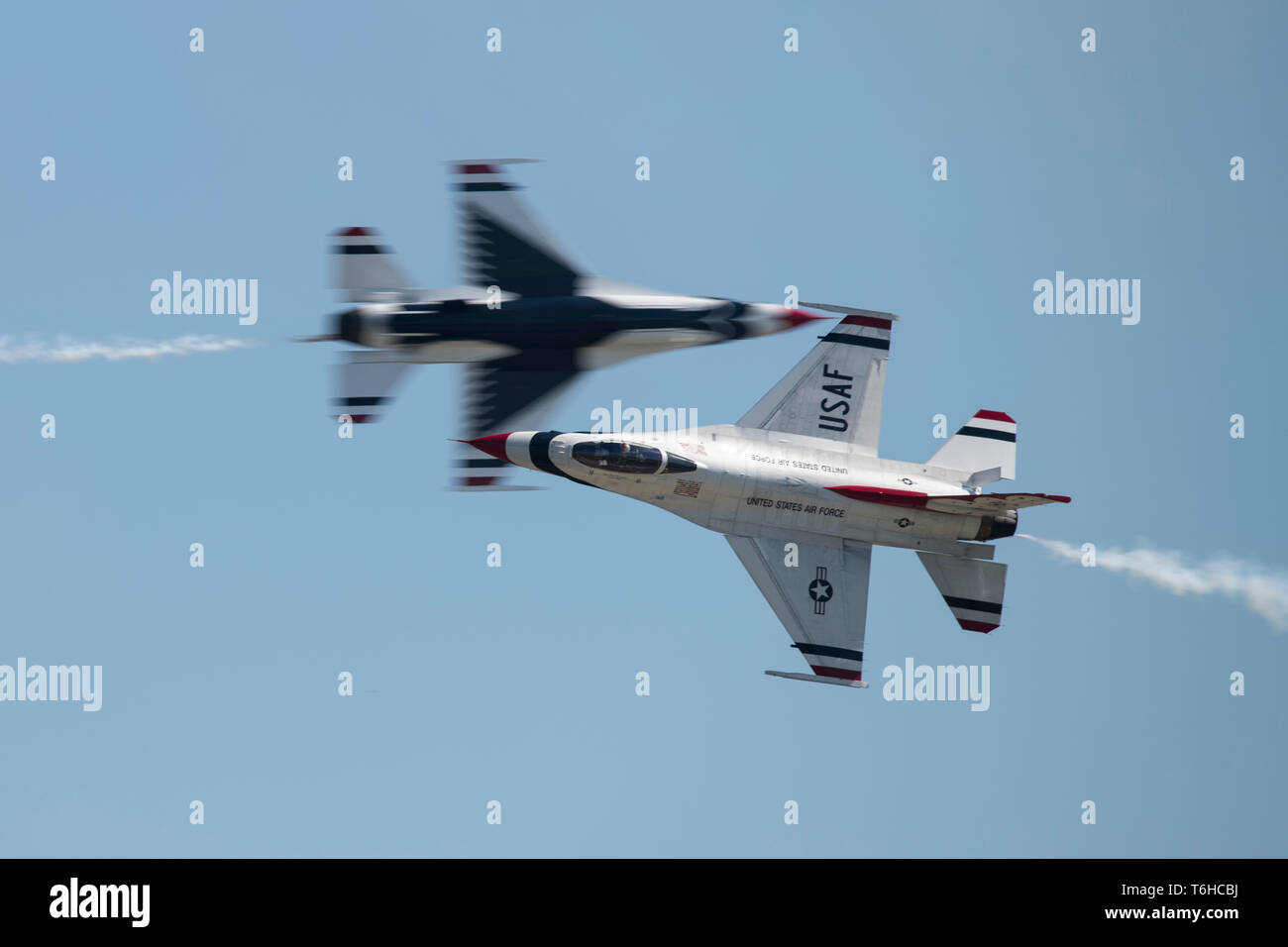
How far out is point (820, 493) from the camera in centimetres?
3778

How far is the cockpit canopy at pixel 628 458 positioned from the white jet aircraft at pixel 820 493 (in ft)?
0.11

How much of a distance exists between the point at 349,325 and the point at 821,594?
1359cm

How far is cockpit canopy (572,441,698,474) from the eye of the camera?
37.3 metres

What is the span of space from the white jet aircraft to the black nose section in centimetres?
418

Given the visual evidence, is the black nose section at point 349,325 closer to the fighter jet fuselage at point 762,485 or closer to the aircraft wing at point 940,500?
the fighter jet fuselage at point 762,485

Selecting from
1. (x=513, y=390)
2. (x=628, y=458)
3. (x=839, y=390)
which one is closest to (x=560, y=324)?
(x=513, y=390)

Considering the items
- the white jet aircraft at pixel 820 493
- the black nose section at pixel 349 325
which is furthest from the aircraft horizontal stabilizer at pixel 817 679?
the black nose section at pixel 349 325

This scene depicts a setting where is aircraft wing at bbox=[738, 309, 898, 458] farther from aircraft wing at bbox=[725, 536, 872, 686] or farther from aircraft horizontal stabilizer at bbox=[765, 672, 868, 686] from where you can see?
aircraft horizontal stabilizer at bbox=[765, 672, 868, 686]

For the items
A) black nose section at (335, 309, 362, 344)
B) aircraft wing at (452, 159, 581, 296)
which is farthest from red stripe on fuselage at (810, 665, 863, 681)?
black nose section at (335, 309, 362, 344)

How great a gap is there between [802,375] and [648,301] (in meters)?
4.35

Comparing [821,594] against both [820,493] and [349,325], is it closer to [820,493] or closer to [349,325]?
[820,493]

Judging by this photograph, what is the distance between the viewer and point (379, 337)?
39.6 m

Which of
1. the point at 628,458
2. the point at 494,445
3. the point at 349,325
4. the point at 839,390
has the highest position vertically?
the point at 349,325

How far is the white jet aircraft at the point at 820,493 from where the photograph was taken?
123ft
